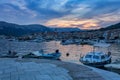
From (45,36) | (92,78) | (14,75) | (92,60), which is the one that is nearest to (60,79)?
(92,78)

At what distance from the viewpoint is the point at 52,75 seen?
30.9 feet

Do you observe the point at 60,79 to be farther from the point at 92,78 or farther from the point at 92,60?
the point at 92,60

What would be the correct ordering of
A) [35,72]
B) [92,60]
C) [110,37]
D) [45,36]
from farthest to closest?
[45,36] → [110,37] → [92,60] → [35,72]

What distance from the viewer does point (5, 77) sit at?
9.07 meters

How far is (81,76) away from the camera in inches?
363

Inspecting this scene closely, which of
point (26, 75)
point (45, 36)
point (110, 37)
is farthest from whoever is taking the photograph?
point (45, 36)

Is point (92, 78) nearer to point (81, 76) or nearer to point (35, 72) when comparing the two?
point (81, 76)

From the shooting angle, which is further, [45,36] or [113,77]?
[45,36]

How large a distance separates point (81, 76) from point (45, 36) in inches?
6918

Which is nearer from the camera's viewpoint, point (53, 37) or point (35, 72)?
point (35, 72)

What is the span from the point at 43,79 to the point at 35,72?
134 centimetres

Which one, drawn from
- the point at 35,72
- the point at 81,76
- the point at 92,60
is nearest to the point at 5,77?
the point at 35,72

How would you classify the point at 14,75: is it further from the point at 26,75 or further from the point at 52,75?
the point at 52,75

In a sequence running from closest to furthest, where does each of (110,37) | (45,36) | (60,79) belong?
(60,79), (110,37), (45,36)
